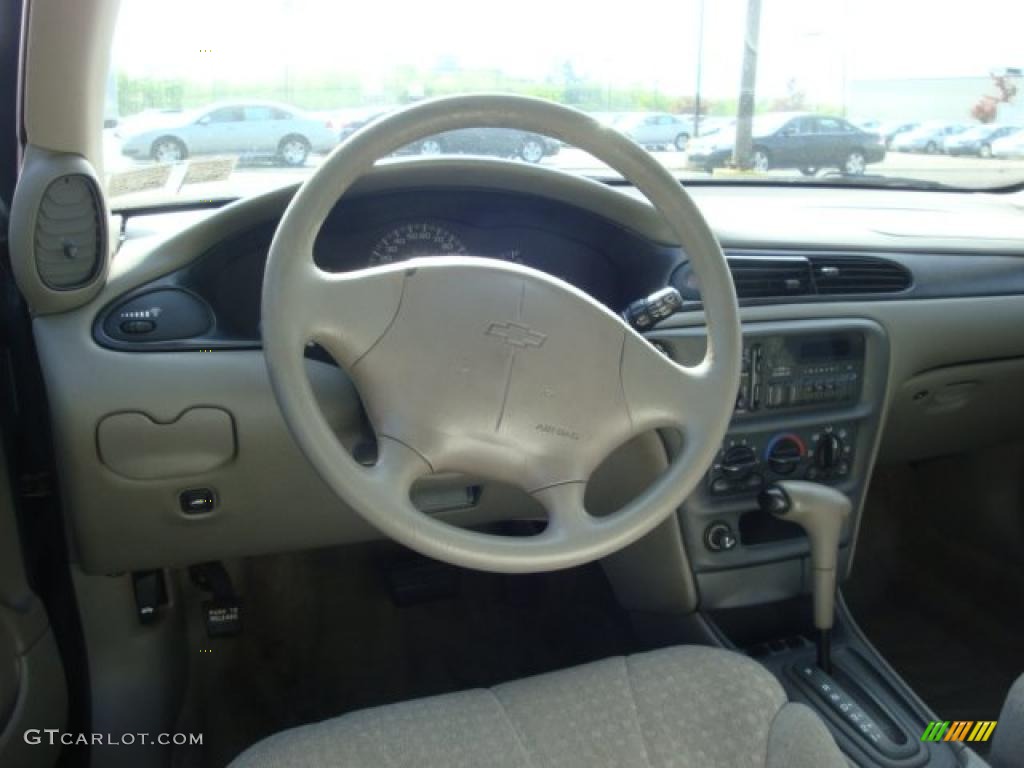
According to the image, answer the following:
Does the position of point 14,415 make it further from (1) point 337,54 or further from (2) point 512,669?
(2) point 512,669

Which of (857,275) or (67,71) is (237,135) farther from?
(857,275)

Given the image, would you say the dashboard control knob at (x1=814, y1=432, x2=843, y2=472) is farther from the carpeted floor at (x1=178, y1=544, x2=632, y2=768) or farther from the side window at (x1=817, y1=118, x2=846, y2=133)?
the side window at (x1=817, y1=118, x2=846, y2=133)

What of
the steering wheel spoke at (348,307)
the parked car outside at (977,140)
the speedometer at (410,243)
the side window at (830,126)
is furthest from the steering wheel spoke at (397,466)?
the parked car outside at (977,140)

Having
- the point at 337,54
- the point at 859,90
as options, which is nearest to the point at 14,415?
the point at 337,54

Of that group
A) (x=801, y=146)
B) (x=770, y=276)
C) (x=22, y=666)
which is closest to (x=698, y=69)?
(x=801, y=146)

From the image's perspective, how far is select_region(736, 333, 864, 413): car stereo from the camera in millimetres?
2062

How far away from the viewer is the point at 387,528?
1356mm

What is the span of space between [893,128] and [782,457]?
0.98 m

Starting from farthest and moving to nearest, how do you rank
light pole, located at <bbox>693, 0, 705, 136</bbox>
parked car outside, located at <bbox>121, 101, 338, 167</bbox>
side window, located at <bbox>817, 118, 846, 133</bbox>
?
side window, located at <bbox>817, 118, 846, 133</bbox>
light pole, located at <bbox>693, 0, 705, 136</bbox>
parked car outside, located at <bbox>121, 101, 338, 167</bbox>

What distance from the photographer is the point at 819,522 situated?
1.98 m

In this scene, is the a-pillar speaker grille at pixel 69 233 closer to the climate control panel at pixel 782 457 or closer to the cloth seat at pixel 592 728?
the cloth seat at pixel 592 728

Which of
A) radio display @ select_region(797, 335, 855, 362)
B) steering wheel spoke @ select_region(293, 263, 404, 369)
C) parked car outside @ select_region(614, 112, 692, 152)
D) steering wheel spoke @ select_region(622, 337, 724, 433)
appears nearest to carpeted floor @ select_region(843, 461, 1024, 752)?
radio display @ select_region(797, 335, 855, 362)

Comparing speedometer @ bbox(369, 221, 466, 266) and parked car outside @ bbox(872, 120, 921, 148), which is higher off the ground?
parked car outside @ bbox(872, 120, 921, 148)

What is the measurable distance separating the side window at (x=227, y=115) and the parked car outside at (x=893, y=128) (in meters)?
1.52
